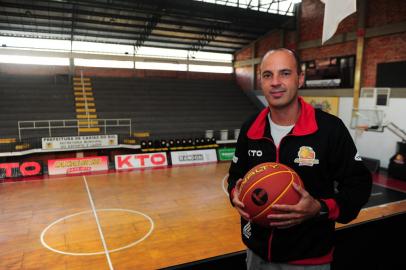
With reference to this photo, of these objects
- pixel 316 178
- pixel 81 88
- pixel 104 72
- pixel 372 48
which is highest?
pixel 372 48

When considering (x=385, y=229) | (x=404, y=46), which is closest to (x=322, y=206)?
(x=385, y=229)

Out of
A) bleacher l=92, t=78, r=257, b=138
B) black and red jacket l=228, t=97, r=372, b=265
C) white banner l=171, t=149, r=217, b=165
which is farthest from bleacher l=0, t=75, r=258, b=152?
black and red jacket l=228, t=97, r=372, b=265

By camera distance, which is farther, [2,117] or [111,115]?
[111,115]

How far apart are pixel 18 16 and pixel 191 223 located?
990 cm

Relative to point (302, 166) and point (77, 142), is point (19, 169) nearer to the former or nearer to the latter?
A: point (77, 142)

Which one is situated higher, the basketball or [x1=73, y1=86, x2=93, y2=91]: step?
[x1=73, y1=86, x2=93, y2=91]: step

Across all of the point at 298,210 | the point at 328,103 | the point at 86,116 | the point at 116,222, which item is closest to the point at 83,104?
the point at 86,116

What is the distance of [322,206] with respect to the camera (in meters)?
1.33

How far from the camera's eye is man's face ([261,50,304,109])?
1401 millimetres

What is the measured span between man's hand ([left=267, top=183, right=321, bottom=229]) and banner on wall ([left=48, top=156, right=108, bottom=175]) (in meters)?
7.57

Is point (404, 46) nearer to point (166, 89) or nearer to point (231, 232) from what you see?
point (231, 232)

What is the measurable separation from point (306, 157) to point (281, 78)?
0.40 metres

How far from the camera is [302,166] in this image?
1.46 meters

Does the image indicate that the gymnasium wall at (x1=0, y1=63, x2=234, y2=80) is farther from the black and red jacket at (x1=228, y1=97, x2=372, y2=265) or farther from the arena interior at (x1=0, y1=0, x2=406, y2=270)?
the black and red jacket at (x1=228, y1=97, x2=372, y2=265)
